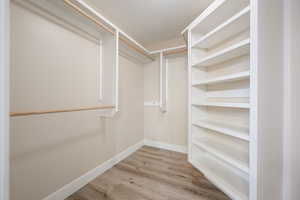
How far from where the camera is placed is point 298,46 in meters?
1.01

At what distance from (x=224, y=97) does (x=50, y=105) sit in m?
1.98

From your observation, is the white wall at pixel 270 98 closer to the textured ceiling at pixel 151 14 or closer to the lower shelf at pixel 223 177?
the lower shelf at pixel 223 177

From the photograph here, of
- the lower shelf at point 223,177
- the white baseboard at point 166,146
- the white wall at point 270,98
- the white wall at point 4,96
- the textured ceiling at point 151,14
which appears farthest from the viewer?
the white baseboard at point 166,146

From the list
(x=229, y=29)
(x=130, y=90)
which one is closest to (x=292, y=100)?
(x=229, y=29)

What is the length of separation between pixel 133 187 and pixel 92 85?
54.8 inches

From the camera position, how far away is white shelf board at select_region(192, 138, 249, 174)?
1.06 metres

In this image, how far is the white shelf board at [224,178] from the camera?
111 centimetres

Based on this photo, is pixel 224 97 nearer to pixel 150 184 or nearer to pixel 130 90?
pixel 150 184

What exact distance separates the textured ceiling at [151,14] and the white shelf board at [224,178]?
2113mm

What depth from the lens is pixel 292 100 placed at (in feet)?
3.36

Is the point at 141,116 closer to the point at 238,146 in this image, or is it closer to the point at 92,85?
the point at 92,85

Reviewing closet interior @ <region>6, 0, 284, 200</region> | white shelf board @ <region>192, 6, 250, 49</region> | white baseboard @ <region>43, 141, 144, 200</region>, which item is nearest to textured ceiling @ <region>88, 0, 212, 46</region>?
closet interior @ <region>6, 0, 284, 200</region>

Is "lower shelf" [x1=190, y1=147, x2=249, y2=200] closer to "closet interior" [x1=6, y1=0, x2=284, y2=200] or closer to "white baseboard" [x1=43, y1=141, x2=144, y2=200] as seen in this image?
"closet interior" [x1=6, y1=0, x2=284, y2=200]

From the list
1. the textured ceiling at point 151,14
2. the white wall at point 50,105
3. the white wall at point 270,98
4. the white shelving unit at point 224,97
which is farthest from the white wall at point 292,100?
the white wall at point 50,105
